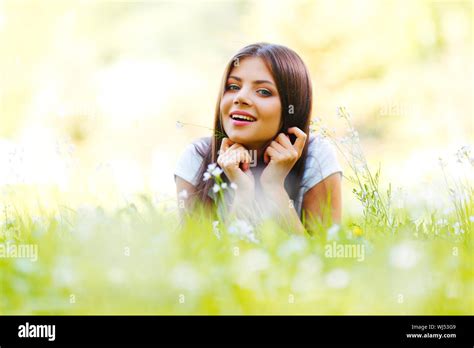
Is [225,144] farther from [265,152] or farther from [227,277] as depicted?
[227,277]

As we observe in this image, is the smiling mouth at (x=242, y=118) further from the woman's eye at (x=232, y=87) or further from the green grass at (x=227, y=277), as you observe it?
the green grass at (x=227, y=277)

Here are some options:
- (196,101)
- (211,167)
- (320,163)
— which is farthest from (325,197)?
(196,101)

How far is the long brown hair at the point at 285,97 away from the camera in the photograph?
92.6 inches

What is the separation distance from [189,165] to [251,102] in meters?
0.35

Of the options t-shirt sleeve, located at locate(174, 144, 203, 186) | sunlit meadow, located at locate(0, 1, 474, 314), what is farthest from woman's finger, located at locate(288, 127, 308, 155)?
t-shirt sleeve, located at locate(174, 144, 203, 186)

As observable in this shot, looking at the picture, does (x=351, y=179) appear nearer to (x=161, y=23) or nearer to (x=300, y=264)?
(x=300, y=264)

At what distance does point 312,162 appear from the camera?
2.46 meters

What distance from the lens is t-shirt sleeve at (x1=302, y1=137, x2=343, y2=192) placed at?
2451 millimetres

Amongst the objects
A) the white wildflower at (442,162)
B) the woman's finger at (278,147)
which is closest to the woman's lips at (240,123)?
the woman's finger at (278,147)

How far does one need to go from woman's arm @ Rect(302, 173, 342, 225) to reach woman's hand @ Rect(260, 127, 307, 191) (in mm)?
147

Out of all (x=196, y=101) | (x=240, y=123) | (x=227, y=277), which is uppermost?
(x=196, y=101)

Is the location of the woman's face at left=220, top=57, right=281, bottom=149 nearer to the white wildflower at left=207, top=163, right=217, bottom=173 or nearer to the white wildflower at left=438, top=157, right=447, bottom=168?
the white wildflower at left=207, top=163, right=217, bottom=173

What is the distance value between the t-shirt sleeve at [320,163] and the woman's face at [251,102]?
189 mm
